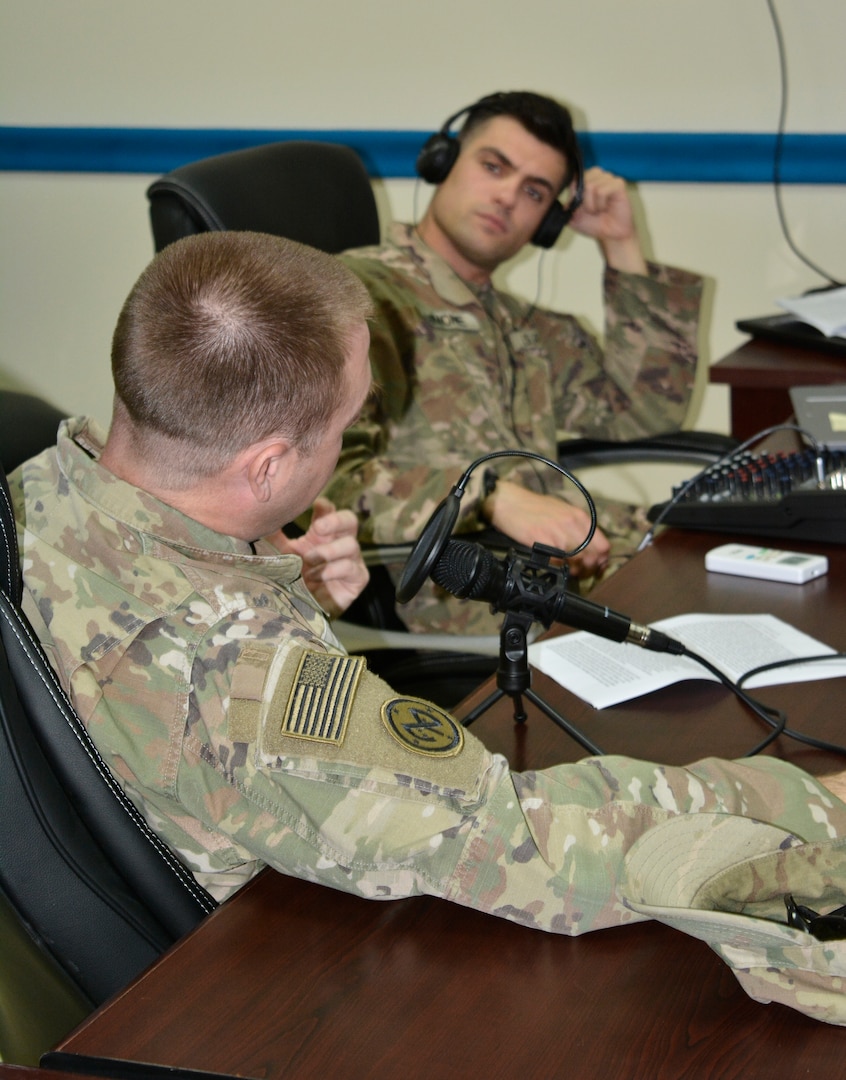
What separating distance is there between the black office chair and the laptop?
1040 mm

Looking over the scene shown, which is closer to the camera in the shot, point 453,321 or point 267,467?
point 267,467

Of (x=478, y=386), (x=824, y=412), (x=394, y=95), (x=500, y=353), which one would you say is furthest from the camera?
(x=394, y=95)

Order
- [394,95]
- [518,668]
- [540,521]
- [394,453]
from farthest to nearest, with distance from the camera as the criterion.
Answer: [394,95] → [394,453] → [540,521] → [518,668]

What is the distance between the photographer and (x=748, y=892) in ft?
2.31

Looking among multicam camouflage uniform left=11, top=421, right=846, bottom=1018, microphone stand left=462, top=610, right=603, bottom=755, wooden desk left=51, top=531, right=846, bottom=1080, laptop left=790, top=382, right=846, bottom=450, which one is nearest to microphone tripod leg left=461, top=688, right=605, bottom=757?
microphone stand left=462, top=610, right=603, bottom=755

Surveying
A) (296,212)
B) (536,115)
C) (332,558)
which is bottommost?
(332,558)

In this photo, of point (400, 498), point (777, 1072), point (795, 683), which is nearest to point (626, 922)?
point (777, 1072)

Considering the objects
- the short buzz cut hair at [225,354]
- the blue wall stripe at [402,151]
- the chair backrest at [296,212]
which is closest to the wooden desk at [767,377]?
the chair backrest at [296,212]

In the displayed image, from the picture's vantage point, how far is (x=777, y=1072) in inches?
23.4

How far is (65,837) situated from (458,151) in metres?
1.46

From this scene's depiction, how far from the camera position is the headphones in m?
1.85

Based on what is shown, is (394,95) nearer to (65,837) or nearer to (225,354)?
(225,354)

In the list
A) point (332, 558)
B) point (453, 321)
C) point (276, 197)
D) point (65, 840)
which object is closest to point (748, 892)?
point (65, 840)

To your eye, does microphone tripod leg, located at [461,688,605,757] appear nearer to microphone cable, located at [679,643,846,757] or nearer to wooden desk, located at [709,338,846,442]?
microphone cable, located at [679,643,846,757]
